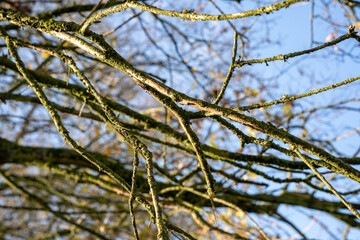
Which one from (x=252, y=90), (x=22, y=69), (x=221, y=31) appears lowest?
(x=22, y=69)

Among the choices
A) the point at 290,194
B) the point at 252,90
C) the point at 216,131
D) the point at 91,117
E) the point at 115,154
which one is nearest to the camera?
the point at 91,117

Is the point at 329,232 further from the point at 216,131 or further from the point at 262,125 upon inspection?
the point at 262,125

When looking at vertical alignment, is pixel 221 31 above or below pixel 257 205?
above

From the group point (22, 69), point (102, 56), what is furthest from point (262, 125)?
point (22, 69)

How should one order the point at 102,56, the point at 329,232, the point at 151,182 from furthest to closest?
the point at 329,232 → the point at 102,56 → the point at 151,182

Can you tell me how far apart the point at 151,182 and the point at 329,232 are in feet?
12.7

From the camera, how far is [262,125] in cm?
149

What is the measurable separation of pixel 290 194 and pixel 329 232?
1.27 metres

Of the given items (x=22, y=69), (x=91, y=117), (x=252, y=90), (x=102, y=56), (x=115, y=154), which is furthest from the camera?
(x=115, y=154)

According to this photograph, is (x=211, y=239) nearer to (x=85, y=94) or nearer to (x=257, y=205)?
(x=257, y=205)

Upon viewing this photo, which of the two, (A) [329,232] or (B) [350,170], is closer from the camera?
(B) [350,170]

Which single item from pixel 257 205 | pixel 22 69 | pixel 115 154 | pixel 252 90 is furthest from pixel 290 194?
pixel 115 154

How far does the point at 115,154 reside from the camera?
6.38 meters

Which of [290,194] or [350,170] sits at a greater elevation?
[290,194]
